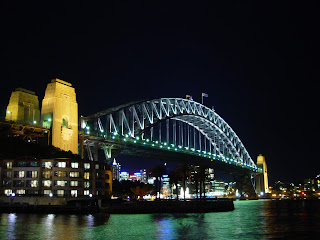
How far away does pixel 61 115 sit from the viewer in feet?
262

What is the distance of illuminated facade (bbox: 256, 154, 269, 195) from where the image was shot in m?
176

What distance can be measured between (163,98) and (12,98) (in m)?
47.8

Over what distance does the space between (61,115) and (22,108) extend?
28.2 feet

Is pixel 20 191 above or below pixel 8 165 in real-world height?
below

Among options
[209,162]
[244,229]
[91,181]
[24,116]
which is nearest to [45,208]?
[91,181]

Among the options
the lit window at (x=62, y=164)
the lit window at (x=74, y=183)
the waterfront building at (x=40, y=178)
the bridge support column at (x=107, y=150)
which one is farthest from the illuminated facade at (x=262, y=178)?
the lit window at (x=62, y=164)

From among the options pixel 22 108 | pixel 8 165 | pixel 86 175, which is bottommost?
pixel 86 175

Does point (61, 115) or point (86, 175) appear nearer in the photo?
point (86, 175)

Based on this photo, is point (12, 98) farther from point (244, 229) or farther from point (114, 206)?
point (244, 229)

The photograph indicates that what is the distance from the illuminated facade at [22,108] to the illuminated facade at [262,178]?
391 ft

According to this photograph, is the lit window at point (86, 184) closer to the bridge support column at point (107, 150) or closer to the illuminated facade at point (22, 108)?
the illuminated facade at point (22, 108)

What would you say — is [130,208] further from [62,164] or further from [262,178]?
[262,178]

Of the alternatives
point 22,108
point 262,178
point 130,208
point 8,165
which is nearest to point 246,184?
point 262,178

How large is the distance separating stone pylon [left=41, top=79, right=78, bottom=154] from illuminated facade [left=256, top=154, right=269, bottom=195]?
115 meters
